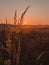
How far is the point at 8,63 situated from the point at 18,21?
49 centimetres

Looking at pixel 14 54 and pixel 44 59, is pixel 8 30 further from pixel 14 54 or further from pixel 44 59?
pixel 44 59

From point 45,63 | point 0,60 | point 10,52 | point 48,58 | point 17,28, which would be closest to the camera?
point 17,28

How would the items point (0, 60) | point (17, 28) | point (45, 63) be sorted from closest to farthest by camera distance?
point (17, 28) → point (0, 60) → point (45, 63)

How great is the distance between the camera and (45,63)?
4539mm

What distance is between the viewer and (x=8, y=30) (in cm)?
250

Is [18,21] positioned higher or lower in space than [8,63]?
higher

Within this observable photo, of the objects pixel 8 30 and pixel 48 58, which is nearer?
pixel 8 30

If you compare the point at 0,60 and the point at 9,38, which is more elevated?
the point at 9,38

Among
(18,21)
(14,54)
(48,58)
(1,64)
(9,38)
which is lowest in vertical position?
(48,58)

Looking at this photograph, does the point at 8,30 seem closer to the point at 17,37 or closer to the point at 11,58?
the point at 17,37

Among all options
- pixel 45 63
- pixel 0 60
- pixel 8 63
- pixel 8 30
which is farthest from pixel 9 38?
pixel 45 63

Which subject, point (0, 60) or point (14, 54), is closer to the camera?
point (14, 54)

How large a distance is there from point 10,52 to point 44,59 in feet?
7.95

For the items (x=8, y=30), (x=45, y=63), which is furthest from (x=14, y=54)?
(x=45, y=63)
